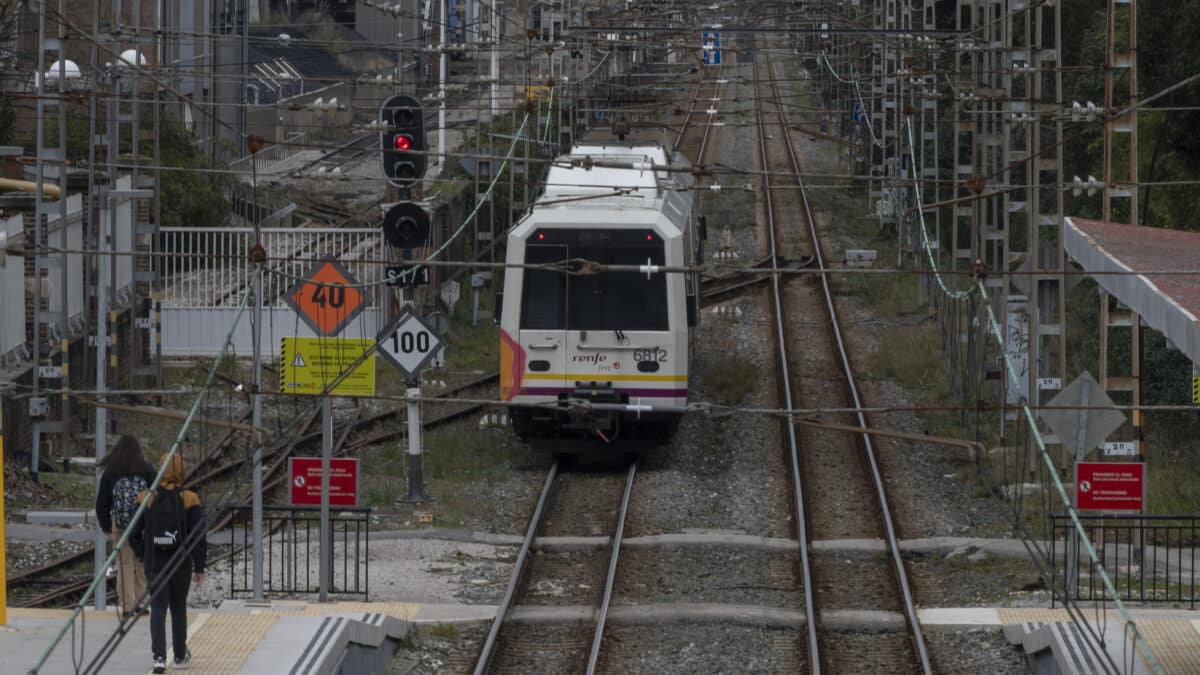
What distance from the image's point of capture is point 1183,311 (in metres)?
11.7

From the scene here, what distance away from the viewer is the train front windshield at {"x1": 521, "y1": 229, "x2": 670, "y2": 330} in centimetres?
2045

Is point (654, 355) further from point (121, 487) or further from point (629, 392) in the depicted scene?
point (121, 487)

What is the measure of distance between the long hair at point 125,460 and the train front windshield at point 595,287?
30.6 feet

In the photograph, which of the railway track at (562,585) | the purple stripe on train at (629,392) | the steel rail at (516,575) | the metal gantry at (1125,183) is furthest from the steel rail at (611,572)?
the metal gantry at (1125,183)

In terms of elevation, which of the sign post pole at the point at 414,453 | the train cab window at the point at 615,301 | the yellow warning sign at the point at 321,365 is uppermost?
the train cab window at the point at 615,301

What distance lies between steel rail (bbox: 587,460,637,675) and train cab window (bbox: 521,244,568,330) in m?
2.07

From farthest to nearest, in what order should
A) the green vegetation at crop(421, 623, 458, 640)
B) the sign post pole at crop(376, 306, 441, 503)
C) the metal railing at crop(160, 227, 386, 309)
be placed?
the metal railing at crop(160, 227, 386, 309), the sign post pole at crop(376, 306, 441, 503), the green vegetation at crop(421, 623, 458, 640)

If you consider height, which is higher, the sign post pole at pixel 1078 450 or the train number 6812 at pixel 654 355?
the train number 6812 at pixel 654 355

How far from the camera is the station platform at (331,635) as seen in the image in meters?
11.4

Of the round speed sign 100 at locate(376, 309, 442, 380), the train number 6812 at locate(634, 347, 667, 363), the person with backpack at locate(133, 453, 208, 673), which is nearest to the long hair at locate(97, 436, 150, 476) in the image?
the person with backpack at locate(133, 453, 208, 673)

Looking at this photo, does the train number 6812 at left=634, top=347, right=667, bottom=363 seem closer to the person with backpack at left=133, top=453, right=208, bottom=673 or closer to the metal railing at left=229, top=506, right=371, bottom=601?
the metal railing at left=229, top=506, right=371, bottom=601

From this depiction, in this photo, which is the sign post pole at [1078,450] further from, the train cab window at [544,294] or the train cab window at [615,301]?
the train cab window at [544,294]

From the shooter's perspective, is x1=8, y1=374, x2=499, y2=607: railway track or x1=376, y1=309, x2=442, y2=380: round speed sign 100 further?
x1=376, y1=309, x2=442, y2=380: round speed sign 100

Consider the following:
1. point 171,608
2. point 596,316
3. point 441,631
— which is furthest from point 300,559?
point 171,608
